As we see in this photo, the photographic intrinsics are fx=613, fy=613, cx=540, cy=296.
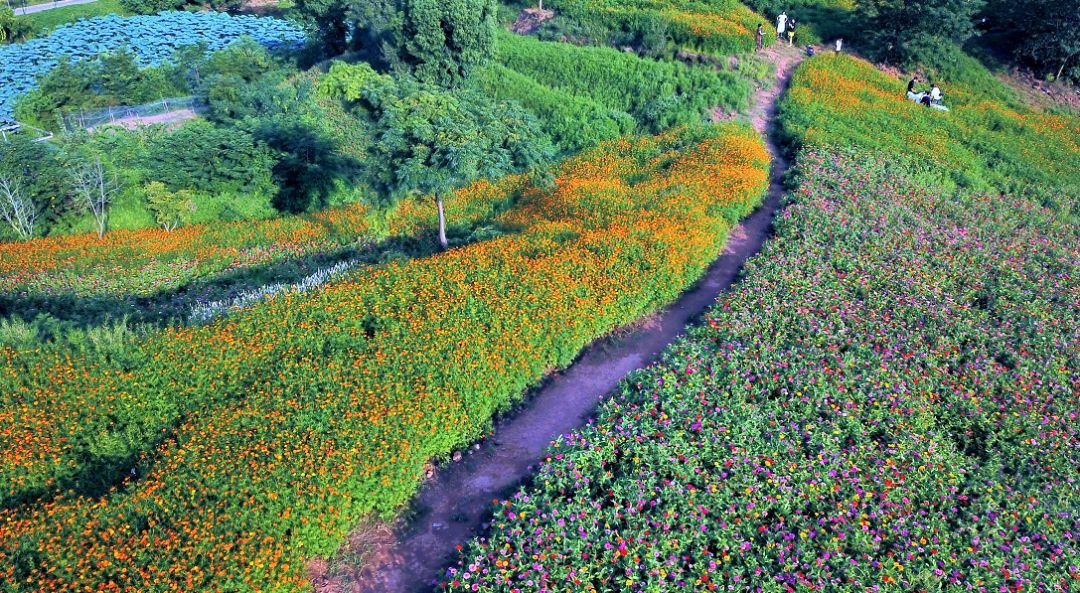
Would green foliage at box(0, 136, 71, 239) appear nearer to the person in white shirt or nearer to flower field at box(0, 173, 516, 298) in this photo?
flower field at box(0, 173, 516, 298)

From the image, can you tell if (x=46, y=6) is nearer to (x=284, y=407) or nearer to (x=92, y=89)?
(x=92, y=89)

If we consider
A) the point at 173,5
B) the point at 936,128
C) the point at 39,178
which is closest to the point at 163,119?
the point at 39,178

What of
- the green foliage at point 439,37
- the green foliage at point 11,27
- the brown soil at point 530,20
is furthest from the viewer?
the green foliage at point 11,27

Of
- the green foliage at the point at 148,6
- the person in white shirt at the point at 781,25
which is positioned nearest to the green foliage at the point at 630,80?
the person in white shirt at the point at 781,25

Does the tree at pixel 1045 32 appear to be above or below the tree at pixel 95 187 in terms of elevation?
above

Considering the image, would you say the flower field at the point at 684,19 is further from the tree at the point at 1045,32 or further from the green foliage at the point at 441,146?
the green foliage at the point at 441,146
